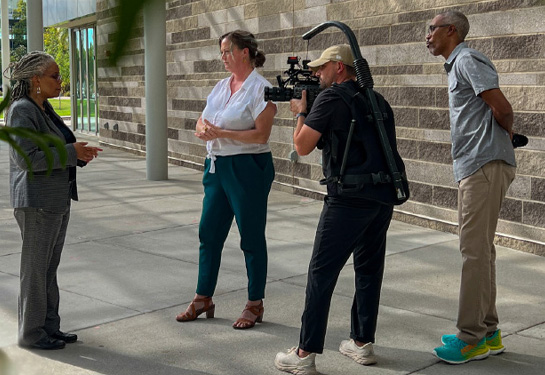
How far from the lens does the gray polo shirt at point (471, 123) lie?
13.3 feet

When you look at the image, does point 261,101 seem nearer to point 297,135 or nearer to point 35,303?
point 297,135

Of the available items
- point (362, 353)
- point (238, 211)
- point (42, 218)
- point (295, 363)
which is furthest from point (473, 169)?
point (42, 218)

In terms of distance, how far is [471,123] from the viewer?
4.14 metres

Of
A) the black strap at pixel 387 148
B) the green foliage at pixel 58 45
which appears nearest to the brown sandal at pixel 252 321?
the black strap at pixel 387 148

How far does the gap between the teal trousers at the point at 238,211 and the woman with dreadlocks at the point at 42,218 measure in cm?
77

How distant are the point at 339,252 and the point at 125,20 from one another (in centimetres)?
339

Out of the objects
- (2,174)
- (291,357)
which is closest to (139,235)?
(291,357)

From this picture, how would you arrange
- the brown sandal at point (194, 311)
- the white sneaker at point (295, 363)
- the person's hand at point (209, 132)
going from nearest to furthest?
1. the white sneaker at point (295, 363)
2. the person's hand at point (209, 132)
3. the brown sandal at point (194, 311)

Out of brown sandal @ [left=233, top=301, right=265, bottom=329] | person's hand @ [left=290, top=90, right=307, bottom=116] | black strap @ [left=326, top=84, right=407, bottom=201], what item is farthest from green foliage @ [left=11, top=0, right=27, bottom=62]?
brown sandal @ [left=233, top=301, right=265, bottom=329]

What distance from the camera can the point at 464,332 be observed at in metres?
4.21

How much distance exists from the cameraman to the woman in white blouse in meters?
0.69

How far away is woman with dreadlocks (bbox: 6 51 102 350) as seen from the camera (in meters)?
4.22

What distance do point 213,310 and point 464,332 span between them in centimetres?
153

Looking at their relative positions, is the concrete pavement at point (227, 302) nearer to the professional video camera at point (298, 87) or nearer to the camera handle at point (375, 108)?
the camera handle at point (375, 108)
